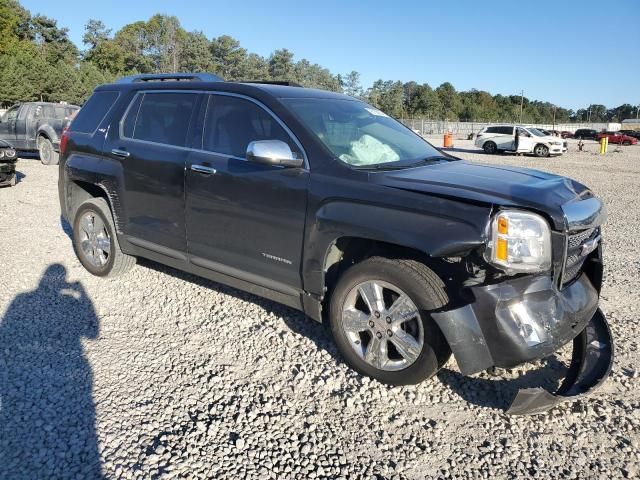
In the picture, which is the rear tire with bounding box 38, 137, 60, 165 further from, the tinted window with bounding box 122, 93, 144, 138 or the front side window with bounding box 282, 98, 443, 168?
the front side window with bounding box 282, 98, 443, 168

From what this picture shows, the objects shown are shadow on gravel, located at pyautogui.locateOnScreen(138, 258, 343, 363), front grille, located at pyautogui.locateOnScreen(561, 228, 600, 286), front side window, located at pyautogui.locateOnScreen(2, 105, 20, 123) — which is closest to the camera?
front grille, located at pyautogui.locateOnScreen(561, 228, 600, 286)

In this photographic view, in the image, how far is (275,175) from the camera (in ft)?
11.9

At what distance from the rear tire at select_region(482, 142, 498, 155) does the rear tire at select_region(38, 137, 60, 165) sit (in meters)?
23.1

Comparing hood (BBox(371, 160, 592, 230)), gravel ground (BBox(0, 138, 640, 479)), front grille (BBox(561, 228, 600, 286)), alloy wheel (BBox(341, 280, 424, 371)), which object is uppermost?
hood (BBox(371, 160, 592, 230))

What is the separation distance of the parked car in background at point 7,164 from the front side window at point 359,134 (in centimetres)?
941

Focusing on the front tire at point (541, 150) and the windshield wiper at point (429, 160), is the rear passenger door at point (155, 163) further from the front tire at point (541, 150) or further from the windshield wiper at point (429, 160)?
the front tire at point (541, 150)

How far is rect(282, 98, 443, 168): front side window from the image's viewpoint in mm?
3695

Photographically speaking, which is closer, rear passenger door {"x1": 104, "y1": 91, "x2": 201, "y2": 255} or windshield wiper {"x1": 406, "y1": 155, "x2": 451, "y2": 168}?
windshield wiper {"x1": 406, "y1": 155, "x2": 451, "y2": 168}

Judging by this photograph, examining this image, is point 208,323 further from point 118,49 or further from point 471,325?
point 118,49

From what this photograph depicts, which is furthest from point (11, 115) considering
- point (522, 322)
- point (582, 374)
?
point (582, 374)

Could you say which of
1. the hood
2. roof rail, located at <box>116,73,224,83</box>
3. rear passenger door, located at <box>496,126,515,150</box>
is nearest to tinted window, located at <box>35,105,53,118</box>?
roof rail, located at <box>116,73,224,83</box>

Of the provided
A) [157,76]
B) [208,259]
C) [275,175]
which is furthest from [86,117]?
[275,175]

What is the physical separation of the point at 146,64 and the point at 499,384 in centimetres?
9305

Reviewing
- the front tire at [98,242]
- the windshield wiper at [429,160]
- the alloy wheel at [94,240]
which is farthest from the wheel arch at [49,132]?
the windshield wiper at [429,160]
